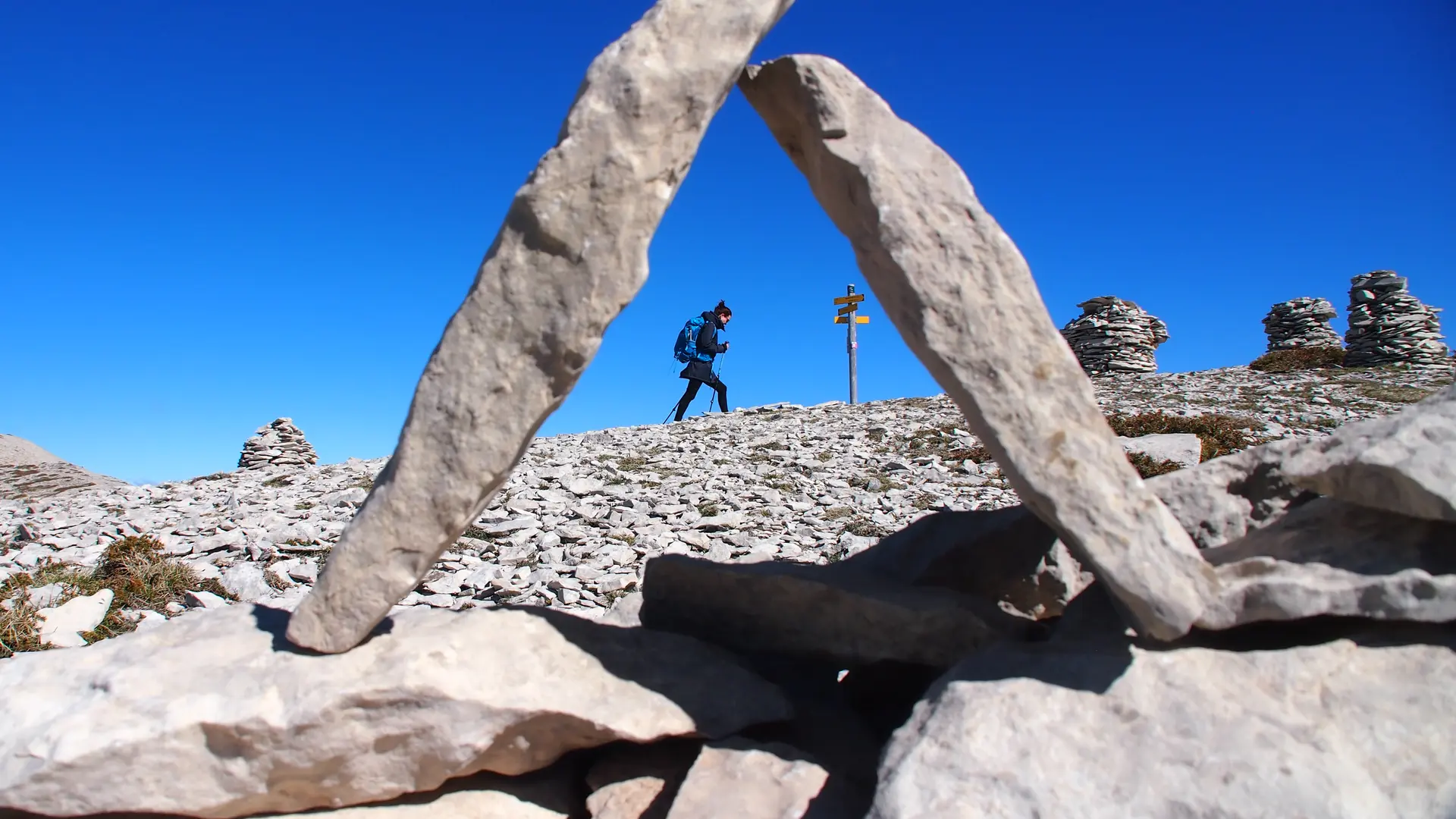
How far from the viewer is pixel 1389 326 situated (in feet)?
81.7

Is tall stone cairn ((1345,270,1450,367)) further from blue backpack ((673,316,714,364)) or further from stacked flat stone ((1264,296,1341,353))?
blue backpack ((673,316,714,364))

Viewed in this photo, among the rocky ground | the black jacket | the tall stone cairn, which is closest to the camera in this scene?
the rocky ground

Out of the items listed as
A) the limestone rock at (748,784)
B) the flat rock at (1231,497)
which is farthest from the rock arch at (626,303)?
the limestone rock at (748,784)

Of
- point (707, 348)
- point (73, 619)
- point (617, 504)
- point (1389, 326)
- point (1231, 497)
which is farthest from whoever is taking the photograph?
point (1389, 326)

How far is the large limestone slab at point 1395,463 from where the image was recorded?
9.92 feet

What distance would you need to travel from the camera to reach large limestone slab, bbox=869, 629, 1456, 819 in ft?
9.12

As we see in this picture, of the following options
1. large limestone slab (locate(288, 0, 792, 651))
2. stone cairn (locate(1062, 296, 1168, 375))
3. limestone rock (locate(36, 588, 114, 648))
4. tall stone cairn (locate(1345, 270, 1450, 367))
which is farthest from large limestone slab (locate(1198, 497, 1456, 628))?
stone cairn (locate(1062, 296, 1168, 375))

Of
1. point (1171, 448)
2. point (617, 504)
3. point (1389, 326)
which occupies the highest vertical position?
point (1389, 326)

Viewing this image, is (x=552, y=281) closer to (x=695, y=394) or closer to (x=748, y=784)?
(x=748, y=784)

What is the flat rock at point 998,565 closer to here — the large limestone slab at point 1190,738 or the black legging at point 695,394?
the large limestone slab at point 1190,738

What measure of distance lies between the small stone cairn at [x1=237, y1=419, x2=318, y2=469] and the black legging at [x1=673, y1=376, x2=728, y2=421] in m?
8.97

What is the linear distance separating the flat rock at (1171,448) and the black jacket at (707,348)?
9.89 meters

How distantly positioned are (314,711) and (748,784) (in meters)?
1.69

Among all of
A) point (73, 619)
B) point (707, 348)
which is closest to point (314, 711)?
point (73, 619)
